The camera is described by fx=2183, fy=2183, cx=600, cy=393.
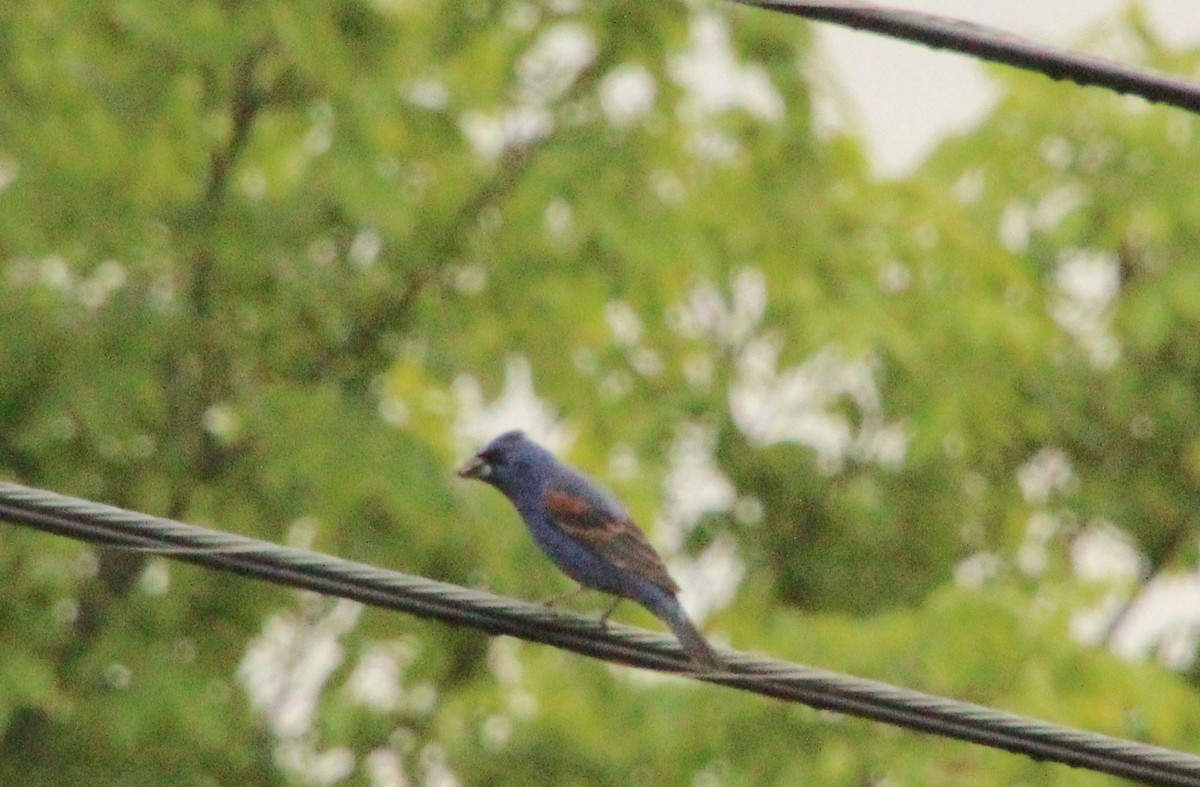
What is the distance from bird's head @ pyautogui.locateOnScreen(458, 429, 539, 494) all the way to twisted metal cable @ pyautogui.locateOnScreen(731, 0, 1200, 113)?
11.6 feet

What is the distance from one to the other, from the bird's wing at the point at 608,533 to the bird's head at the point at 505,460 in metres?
0.17

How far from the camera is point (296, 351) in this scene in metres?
10.4

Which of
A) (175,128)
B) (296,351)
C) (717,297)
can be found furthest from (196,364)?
(717,297)

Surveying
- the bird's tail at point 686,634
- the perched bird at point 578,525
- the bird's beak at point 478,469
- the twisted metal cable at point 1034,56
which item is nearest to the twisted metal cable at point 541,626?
the bird's tail at point 686,634

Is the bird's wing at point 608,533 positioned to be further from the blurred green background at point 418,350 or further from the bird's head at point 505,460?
the blurred green background at point 418,350

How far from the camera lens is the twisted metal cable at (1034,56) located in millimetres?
3812

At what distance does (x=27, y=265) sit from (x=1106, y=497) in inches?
284

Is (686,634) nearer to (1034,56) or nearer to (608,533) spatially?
(608,533)

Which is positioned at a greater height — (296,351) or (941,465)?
(941,465)

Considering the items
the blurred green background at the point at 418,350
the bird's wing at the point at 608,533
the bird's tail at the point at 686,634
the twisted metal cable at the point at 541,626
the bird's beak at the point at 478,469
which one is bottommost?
the twisted metal cable at the point at 541,626

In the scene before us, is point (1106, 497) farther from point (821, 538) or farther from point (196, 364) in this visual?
point (196, 364)

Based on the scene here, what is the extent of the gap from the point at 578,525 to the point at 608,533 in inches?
5.3

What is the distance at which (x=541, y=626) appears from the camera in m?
5.04

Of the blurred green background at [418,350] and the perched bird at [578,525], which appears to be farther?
the blurred green background at [418,350]
